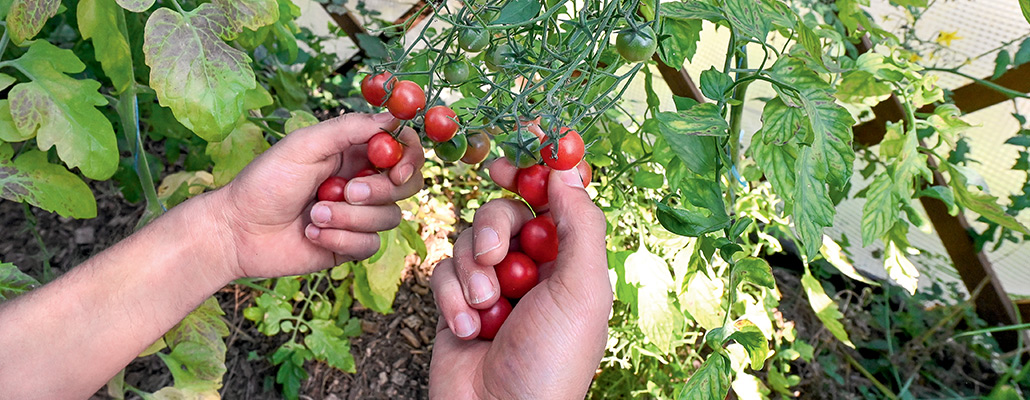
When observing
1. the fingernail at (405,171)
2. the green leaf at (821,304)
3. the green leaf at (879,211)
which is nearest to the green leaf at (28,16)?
the fingernail at (405,171)

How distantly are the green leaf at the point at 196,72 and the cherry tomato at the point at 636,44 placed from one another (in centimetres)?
43

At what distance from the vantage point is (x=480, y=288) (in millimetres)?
750

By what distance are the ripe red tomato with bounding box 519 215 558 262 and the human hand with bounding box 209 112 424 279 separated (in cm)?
21

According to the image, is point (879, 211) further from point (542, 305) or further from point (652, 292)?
point (542, 305)

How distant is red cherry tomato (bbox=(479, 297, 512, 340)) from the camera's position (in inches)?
31.3

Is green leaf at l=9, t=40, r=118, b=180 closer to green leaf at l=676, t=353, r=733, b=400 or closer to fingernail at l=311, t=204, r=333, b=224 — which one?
fingernail at l=311, t=204, r=333, b=224

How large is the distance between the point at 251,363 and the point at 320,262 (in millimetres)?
823

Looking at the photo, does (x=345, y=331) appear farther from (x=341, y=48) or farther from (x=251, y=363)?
(x=341, y=48)

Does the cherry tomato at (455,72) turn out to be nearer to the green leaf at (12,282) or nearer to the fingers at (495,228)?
the fingers at (495,228)

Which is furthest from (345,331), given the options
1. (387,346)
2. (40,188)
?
(40,188)

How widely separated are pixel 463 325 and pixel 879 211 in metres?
0.64

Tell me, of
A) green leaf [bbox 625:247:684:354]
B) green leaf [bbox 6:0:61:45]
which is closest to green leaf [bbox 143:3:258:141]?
green leaf [bbox 6:0:61:45]

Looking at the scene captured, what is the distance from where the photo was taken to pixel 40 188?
34.5 inches

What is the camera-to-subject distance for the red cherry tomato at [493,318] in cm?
80
